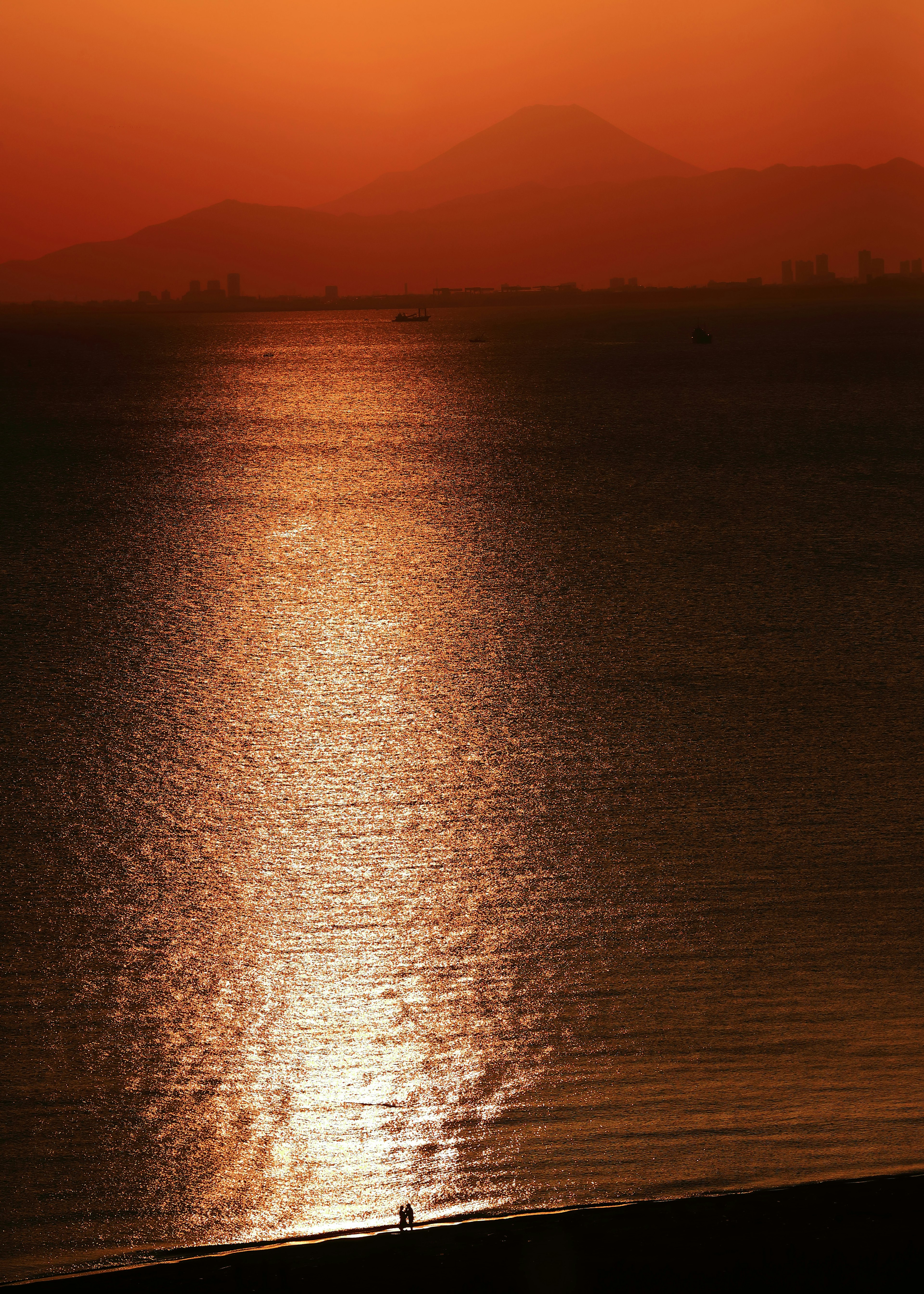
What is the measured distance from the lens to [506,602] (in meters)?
18.1

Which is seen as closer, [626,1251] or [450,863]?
[626,1251]

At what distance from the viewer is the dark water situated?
6168 millimetres

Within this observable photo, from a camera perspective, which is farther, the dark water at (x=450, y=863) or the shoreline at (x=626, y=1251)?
the dark water at (x=450, y=863)

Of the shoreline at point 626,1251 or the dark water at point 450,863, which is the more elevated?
the shoreline at point 626,1251

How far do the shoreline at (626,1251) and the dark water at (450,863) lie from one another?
75 cm

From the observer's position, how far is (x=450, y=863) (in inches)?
381

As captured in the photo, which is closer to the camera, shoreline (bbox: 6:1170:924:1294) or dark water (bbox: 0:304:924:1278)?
shoreline (bbox: 6:1170:924:1294)

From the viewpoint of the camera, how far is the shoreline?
4477mm

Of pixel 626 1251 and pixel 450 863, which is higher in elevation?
pixel 626 1251

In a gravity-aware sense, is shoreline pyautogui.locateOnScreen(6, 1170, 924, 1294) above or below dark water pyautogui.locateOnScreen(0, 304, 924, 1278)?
above

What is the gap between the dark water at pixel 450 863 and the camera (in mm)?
6168

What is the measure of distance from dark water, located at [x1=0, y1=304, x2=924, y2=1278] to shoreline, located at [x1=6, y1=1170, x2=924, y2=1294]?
29.3 inches

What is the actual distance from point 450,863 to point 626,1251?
5137 millimetres

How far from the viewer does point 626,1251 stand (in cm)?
461
